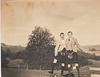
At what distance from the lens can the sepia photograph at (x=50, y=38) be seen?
178 cm

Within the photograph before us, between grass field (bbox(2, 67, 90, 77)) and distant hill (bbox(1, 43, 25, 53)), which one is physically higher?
distant hill (bbox(1, 43, 25, 53))

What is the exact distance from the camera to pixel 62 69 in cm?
182

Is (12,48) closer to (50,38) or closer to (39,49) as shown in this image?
(39,49)

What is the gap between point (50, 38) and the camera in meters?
1.83

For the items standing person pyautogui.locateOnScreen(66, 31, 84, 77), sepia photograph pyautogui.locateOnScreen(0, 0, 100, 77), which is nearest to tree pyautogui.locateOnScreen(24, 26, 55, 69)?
sepia photograph pyautogui.locateOnScreen(0, 0, 100, 77)

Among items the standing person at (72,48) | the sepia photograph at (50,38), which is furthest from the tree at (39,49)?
the standing person at (72,48)

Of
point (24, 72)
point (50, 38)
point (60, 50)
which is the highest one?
point (50, 38)

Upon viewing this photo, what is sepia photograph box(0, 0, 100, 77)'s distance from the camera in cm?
178

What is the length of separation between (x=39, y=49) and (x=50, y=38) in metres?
0.17

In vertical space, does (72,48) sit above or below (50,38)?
below

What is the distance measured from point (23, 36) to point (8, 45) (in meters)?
0.20

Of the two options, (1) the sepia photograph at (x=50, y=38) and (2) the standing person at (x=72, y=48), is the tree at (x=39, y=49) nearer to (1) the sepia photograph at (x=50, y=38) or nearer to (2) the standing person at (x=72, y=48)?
(1) the sepia photograph at (x=50, y=38)

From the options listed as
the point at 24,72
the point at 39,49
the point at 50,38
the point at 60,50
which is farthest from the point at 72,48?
the point at 24,72

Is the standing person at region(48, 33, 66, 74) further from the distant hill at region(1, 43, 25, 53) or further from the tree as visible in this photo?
the distant hill at region(1, 43, 25, 53)
